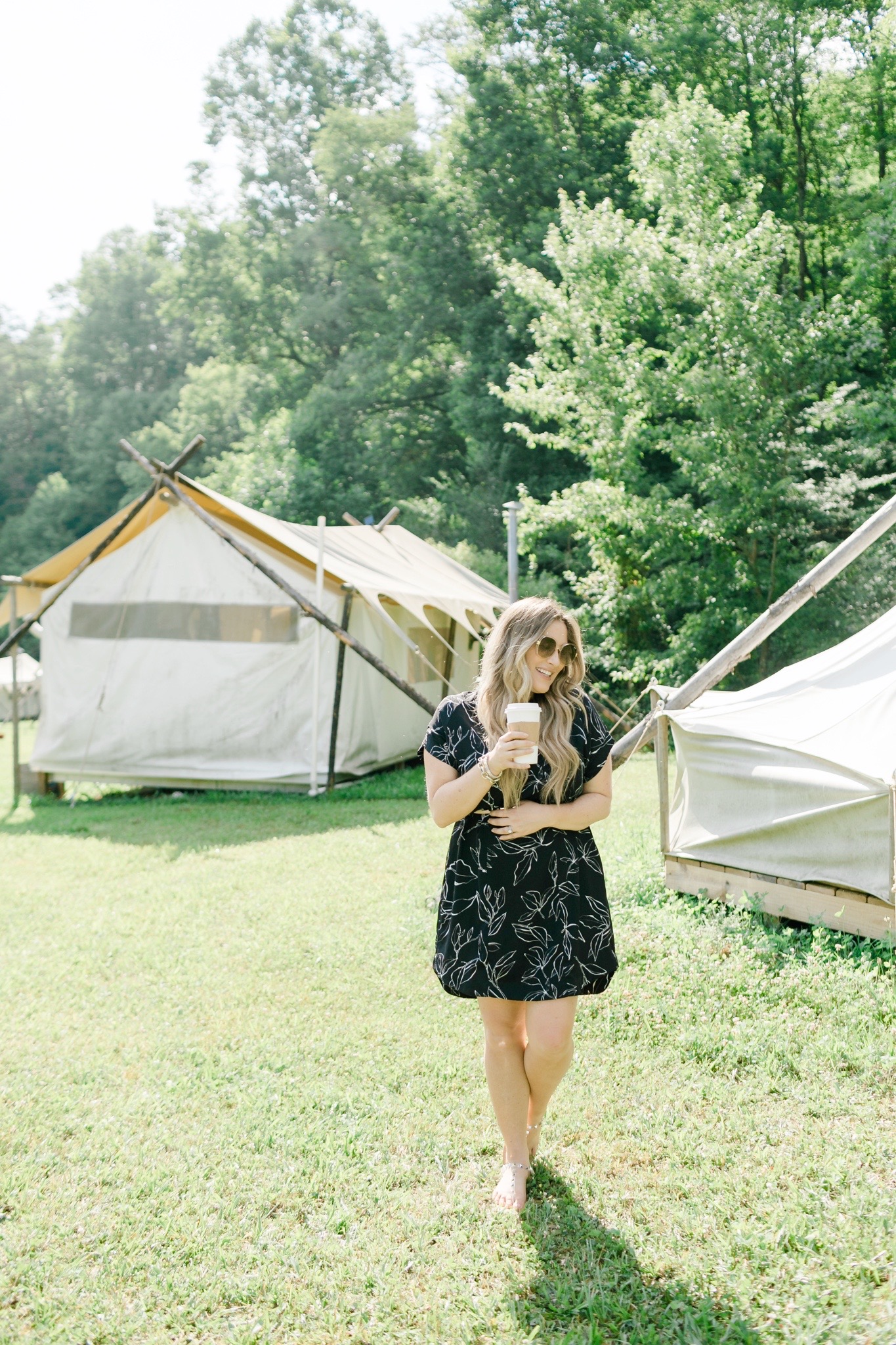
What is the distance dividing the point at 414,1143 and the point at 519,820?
1326 mm

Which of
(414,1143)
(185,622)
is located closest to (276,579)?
(185,622)

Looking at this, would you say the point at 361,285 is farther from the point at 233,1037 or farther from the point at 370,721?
the point at 233,1037

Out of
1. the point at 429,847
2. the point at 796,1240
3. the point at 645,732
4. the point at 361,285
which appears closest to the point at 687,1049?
the point at 796,1240

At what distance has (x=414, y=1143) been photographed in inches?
134

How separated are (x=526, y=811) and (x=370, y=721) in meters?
8.70

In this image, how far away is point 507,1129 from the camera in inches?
118

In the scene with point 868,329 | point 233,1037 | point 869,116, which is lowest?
point 233,1037

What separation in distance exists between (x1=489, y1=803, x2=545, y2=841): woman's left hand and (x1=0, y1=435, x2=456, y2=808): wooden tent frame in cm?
696

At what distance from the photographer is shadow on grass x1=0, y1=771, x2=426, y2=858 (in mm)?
8750

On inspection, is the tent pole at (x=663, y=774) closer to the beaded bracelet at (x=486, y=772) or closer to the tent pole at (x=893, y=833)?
the tent pole at (x=893, y=833)

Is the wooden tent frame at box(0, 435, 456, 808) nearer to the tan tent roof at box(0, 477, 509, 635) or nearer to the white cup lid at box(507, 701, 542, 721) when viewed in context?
the tan tent roof at box(0, 477, 509, 635)

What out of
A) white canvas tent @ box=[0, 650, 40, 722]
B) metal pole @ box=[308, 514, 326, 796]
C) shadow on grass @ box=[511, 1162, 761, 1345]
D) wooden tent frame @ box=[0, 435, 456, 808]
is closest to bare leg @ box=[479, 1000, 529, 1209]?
shadow on grass @ box=[511, 1162, 761, 1345]

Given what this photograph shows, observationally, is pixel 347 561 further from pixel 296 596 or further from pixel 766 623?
pixel 766 623

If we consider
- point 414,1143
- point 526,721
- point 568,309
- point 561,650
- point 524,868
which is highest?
point 568,309
